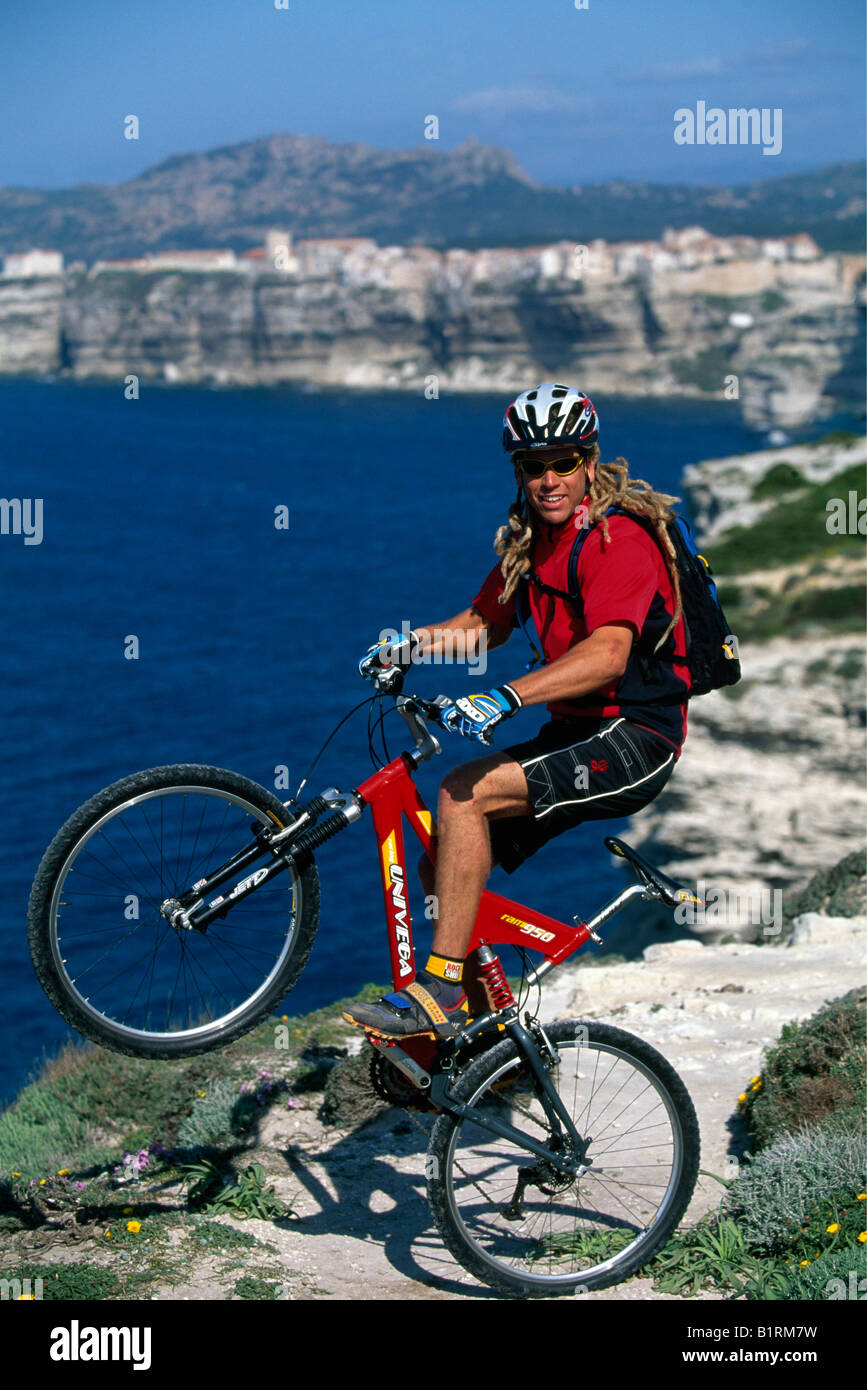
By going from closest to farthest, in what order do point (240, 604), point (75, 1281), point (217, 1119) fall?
1. point (75, 1281)
2. point (217, 1119)
3. point (240, 604)

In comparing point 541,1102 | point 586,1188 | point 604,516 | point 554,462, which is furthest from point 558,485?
point 586,1188

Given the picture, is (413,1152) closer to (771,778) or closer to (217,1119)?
(217,1119)

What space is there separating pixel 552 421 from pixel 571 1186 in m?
3.53

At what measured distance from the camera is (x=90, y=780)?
5931 centimetres

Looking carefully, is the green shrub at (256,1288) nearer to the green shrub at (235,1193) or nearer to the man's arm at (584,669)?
the green shrub at (235,1193)

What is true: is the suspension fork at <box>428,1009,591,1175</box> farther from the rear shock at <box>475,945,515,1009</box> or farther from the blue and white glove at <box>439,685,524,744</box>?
the blue and white glove at <box>439,685,524,744</box>

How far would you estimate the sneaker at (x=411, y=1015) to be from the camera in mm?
5531

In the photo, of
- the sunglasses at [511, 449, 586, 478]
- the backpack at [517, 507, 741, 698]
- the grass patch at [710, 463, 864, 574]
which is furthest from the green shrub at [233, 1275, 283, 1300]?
the grass patch at [710, 463, 864, 574]

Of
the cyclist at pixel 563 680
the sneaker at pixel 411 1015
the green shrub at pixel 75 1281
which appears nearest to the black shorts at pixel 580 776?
the cyclist at pixel 563 680

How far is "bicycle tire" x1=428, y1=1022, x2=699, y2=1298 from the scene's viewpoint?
561 centimetres

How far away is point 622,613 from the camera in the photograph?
5488 mm
